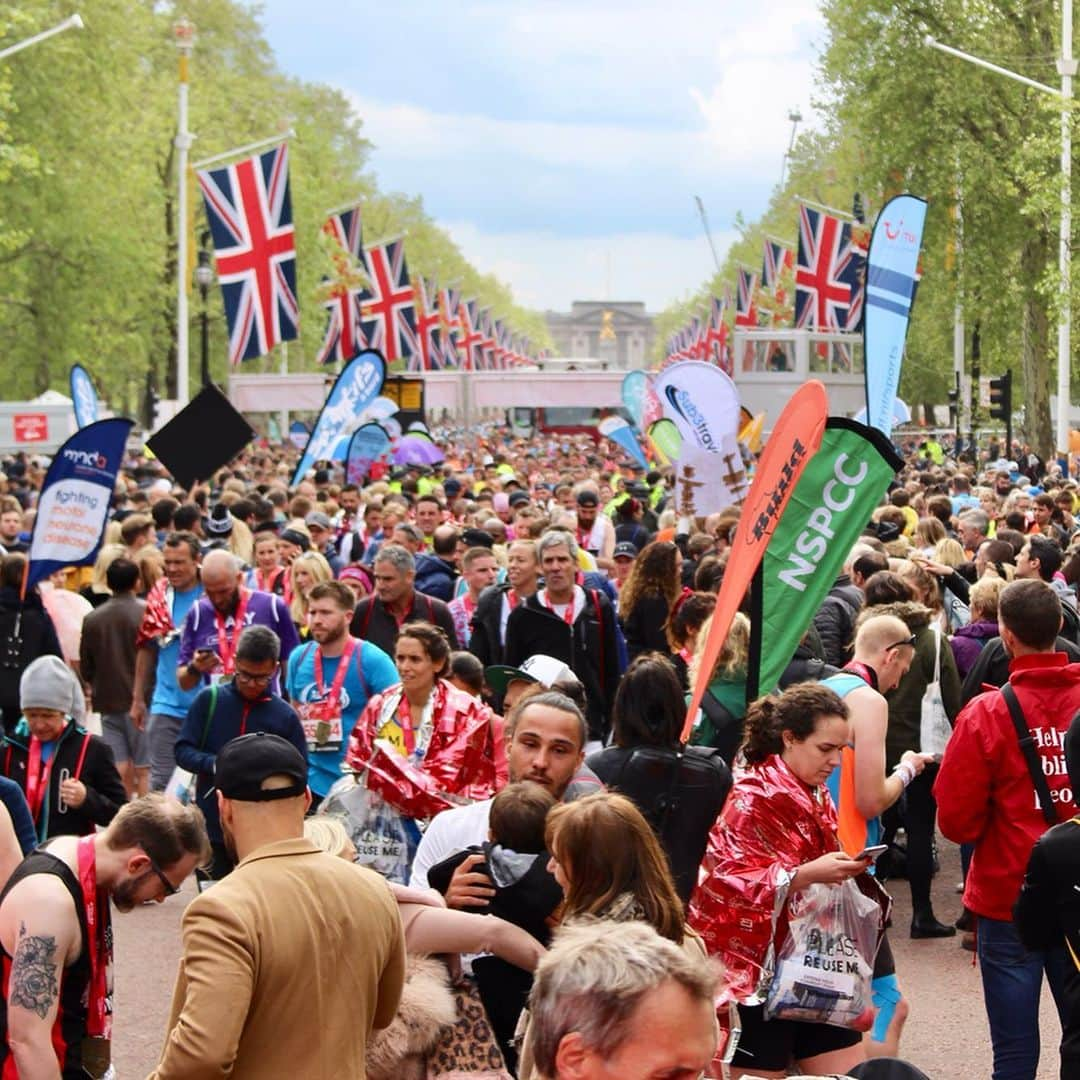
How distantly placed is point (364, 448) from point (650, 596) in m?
13.2

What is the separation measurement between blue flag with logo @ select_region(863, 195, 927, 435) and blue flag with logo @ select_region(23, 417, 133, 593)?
4.97 metres

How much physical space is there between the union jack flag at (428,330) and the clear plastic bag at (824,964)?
5665 centimetres

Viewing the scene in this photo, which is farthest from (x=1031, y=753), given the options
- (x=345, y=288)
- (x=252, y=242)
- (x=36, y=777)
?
(x=345, y=288)

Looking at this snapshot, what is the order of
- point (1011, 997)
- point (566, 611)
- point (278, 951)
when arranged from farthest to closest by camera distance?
point (566, 611), point (1011, 997), point (278, 951)

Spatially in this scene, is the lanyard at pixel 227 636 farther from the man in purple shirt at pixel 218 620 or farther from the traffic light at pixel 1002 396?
the traffic light at pixel 1002 396

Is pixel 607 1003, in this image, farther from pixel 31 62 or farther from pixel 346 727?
pixel 31 62

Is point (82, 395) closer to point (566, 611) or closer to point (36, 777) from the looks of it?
point (566, 611)

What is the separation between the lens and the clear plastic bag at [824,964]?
5730 mm

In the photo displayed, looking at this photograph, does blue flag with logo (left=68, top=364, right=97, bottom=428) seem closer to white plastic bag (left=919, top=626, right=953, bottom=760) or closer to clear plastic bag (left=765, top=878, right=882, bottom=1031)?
white plastic bag (left=919, top=626, right=953, bottom=760)

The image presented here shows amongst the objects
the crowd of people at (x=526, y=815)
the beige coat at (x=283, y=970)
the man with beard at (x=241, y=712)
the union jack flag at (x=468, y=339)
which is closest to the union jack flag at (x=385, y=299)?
the union jack flag at (x=468, y=339)

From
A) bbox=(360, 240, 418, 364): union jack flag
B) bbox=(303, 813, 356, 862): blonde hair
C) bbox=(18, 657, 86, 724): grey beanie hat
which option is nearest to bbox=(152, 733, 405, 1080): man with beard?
bbox=(303, 813, 356, 862): blonde hair

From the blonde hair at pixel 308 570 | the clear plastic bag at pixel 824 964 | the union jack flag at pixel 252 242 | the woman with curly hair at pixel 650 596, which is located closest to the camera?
the clear plastic bag at pixel 824 964

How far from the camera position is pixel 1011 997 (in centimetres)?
639

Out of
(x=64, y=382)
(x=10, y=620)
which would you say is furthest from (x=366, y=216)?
(x=10, y=620)
